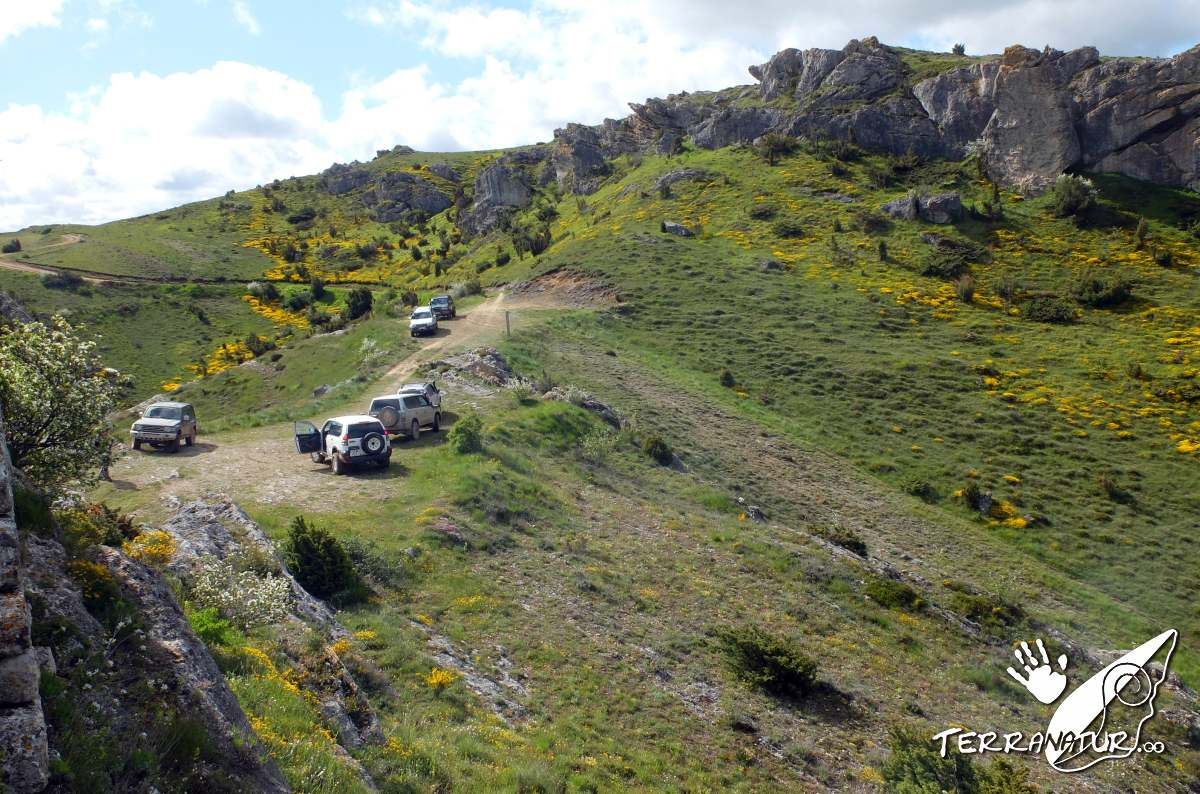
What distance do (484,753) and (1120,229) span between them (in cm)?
7476

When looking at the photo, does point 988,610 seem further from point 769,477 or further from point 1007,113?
point 1007,113

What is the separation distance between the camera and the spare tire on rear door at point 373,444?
22000mm

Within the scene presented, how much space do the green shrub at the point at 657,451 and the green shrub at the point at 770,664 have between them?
48.0 feet

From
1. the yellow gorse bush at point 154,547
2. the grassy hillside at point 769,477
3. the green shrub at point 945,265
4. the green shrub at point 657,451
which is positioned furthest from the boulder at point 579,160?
the yellow gorse bush at point 154,547

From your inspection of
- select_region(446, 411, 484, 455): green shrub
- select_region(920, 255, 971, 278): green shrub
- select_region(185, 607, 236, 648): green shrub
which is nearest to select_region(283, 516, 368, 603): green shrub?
select_region(185, 607, 236, 648): green shrub

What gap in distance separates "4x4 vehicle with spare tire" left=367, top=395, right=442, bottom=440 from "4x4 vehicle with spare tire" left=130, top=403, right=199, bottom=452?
7.01 meters

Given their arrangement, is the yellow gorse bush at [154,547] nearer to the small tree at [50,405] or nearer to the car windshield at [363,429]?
the small tree at [50,405]

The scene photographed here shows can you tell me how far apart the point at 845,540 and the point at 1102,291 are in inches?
1690

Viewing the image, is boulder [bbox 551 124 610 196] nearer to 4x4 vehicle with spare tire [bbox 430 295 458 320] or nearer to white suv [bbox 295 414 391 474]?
4x4 vehicle with spare tire [bbox 430 295 458 320]

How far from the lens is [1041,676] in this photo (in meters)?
17.2


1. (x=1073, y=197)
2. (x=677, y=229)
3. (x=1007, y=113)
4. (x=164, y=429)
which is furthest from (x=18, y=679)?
(x=1007, y=113)

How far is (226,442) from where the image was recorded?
89.3 feet

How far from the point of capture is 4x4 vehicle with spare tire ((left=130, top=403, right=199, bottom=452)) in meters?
25.3

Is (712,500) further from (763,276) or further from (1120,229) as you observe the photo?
(1120,229)
